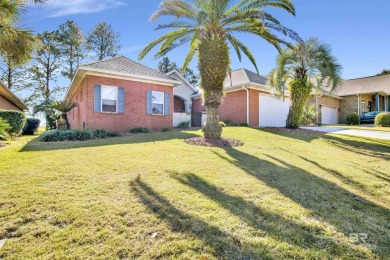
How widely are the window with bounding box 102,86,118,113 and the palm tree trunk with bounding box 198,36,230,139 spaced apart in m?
6.78

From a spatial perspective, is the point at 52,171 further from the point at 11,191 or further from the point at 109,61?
the point at 109,61

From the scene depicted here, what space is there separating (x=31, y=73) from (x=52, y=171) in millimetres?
32311

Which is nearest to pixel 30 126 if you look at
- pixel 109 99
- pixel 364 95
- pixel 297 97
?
pixel 109 99

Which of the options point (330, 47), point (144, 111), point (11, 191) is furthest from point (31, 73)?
point (330, 47)

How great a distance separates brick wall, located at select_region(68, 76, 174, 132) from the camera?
41.1 ft

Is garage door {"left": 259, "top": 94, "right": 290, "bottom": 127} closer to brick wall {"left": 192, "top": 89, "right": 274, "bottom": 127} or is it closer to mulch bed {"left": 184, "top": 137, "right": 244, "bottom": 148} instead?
brick wall {"left": 192, "top": 89, "right": 274, "bottom": 127}

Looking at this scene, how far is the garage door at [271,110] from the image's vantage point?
17484 millimetres

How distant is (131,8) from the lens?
11.4 metres

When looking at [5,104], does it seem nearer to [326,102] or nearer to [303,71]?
[303,71]

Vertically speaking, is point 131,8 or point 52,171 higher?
point 131,8

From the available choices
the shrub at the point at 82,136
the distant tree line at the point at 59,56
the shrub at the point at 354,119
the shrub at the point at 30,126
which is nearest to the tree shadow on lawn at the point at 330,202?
the shrub at the point at 82,136

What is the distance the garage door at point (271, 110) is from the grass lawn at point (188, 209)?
39.2 ft

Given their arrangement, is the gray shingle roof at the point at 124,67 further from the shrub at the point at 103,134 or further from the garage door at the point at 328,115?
the garage door at the point at 328,115

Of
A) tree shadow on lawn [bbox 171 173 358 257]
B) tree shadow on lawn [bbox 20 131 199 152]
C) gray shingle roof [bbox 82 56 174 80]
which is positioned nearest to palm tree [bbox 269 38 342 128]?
gray shingle roof [bbox 82 56 174 80]
